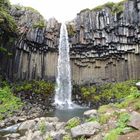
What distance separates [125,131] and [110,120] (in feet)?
6.37

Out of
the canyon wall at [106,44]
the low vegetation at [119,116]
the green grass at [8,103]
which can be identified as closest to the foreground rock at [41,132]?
the low vegetation at [119,116]

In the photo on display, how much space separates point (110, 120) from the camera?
12.2 m

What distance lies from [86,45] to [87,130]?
84.7 feet

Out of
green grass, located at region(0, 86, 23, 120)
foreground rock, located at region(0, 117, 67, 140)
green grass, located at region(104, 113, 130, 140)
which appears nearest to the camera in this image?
green grass, located at region(104, 113, 130, 140)

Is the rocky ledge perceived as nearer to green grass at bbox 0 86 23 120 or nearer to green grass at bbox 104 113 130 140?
green grass at bbox 104 113 130 140

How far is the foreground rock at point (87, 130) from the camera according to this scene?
1117cm

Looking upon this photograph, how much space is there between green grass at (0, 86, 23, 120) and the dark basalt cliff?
5295mm

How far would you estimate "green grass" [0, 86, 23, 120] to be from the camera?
22975mm

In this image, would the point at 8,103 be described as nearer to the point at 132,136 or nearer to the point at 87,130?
the point at 87,130

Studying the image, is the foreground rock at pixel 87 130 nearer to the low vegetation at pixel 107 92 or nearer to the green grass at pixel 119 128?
the green grass at pixel 119 128

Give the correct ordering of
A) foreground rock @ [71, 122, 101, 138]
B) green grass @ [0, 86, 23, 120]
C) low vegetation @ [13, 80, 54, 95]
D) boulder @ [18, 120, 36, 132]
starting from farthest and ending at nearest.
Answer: low vegetation @ [13, 80, 54, 95] < green grass @ [0, 86, 23, 120] < boulder @ [18, 120, 36, 132] < foreground rock @ [71, 122, 101, 138]

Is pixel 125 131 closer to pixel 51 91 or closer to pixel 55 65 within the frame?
pixel 51 91

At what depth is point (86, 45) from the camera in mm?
36500

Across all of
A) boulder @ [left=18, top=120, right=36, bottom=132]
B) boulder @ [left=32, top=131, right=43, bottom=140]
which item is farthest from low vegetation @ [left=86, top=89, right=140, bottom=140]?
boulder @ [left=18, top=120, right=36, bottom=132]
